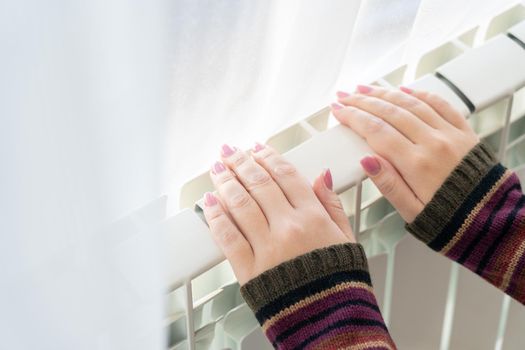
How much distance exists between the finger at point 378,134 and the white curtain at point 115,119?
0.05m

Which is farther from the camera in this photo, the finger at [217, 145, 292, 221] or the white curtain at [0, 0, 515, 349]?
the finger at [217, 145, 292, 221]

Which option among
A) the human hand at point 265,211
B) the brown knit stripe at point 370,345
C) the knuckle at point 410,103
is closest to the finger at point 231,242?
the human hand at point 265,211

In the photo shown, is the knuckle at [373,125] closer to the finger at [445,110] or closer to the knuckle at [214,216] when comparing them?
the finger at [445,110]

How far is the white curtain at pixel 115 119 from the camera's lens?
1.55 feet

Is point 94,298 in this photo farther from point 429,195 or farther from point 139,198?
point 429,195

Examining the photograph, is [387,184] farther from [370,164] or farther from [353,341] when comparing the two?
[353,341]

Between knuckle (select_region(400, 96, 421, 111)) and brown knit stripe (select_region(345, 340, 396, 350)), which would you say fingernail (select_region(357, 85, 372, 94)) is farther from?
brown knit stripe (select_region(345, 340, 396, 350))

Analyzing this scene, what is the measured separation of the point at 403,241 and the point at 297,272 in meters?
0.23

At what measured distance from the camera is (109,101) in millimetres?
511

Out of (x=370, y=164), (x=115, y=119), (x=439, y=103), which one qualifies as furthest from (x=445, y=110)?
(x=115, y=119)

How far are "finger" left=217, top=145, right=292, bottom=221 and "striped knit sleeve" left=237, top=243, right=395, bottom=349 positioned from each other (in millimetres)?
46

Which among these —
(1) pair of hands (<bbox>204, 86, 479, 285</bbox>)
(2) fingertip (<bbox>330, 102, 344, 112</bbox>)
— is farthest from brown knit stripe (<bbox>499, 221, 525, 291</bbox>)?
(2) fingertip (<bbox>330, 102, 344, 112</bbox>)

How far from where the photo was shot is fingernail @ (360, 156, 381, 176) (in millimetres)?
759

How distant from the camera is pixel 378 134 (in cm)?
78
